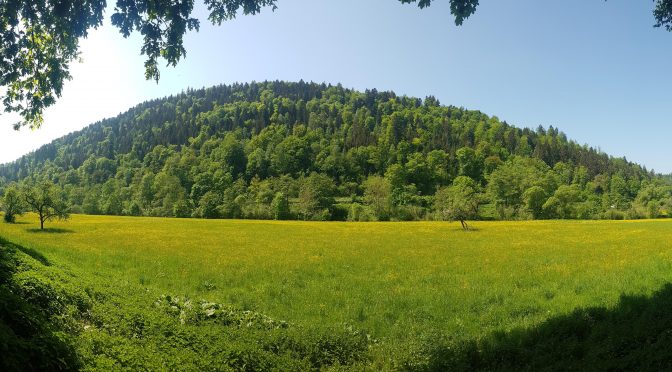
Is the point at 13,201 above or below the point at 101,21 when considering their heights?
below

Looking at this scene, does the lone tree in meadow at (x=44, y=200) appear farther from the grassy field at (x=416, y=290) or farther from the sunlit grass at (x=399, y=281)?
the grassy field at (x=416, y=290)

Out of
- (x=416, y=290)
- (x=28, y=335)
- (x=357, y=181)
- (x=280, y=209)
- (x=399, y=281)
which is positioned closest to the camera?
(x=28, y=335)

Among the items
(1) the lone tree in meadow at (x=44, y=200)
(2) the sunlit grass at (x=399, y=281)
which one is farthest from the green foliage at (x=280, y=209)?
(2) the sunlit grass at (x=399, y=281)

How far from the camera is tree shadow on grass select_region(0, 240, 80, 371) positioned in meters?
5.04

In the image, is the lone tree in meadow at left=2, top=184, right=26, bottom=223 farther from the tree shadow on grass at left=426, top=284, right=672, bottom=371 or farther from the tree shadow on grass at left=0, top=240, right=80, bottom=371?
the tree shadow on grass at left=426, top=284, right=672, bottom=371

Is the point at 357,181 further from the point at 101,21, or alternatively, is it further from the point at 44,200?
the point at 101,21

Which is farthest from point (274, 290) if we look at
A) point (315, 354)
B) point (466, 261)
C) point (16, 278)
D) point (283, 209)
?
point (283, 209)

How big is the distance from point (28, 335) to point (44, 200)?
58.4m

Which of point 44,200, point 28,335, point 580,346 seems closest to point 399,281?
point 580,346

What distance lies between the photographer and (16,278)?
29.7 feet

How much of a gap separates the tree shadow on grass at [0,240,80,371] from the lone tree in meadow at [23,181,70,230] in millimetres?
53724

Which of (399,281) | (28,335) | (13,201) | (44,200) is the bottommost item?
(399,281)

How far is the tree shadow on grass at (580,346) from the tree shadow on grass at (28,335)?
771cm

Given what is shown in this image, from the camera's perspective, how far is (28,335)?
6.23 meters
